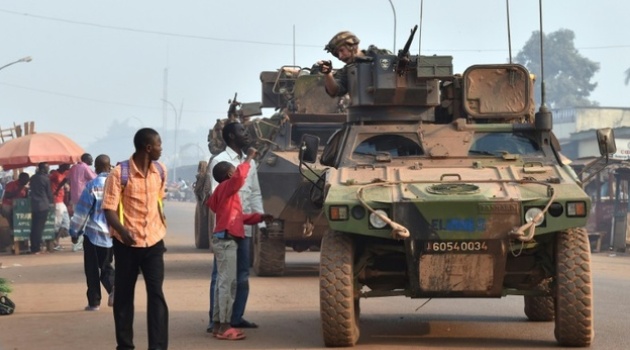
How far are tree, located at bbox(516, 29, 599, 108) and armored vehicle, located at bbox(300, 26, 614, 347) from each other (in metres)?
97.9

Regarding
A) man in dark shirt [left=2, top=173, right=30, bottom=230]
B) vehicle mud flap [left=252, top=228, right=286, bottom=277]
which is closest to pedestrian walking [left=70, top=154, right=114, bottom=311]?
vehicle mud flap [left=252, top=228, right=286, bottom=277]

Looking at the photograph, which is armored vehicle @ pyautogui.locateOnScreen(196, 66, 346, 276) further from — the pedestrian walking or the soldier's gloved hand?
the soldier's gloved hand

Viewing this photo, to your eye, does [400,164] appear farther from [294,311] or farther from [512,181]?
[294,311]

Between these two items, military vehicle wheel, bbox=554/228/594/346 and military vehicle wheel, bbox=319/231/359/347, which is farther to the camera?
military vehicle wheel, bbox=319/231/359/347

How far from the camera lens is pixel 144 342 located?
9773 millimetres

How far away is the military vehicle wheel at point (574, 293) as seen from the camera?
29.3ft

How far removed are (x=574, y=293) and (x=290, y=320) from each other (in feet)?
10.6

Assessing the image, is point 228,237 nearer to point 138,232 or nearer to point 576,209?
point 138,232

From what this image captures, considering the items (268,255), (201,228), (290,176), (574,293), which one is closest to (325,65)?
(574,293)

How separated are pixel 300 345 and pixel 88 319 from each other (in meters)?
2.86

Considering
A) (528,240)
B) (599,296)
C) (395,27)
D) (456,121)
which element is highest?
(395,27)

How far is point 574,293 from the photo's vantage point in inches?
352

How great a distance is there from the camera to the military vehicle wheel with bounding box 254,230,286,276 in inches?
629

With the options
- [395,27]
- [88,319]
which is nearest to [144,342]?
[88,319]
